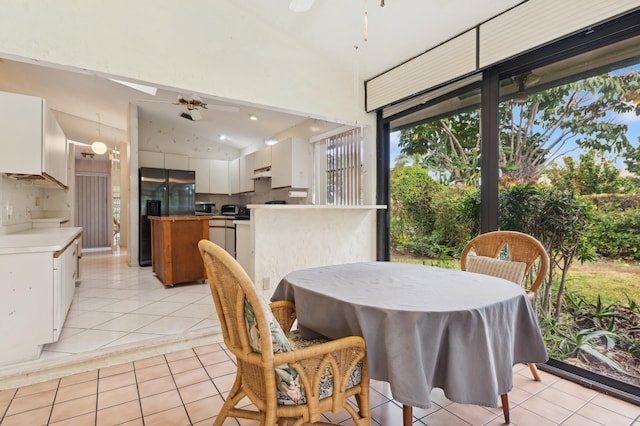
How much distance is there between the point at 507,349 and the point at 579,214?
4.88 feet

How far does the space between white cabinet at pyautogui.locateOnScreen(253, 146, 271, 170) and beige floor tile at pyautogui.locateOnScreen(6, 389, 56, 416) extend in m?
4.28

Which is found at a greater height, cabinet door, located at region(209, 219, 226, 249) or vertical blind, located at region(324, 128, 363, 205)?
vertical blind, located at region(324, 128, 363, 205)

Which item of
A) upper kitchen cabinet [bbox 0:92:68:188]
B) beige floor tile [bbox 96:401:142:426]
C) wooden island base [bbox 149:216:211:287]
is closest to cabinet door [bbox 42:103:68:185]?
upper kitchen cabinet [bbox 0:92:68:188]

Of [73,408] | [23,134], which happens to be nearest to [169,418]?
[73,408]

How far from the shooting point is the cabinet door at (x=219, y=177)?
7.14 m

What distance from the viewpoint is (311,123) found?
16.6ft

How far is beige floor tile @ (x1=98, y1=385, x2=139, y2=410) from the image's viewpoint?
1.84 meters

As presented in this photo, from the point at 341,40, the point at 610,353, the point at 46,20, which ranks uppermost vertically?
the point at 341,40

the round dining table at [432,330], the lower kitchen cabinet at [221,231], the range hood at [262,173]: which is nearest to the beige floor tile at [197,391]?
the round dining table at [432,330]

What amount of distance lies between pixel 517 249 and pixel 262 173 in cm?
457

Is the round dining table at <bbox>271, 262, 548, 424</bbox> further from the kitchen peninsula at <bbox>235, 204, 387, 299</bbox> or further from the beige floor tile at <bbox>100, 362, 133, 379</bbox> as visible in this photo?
the kitchen peninsula at <bbox>235, 204, 387, 299</bbox>

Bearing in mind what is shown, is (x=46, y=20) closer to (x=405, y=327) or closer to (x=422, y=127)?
(x=405, y=327)

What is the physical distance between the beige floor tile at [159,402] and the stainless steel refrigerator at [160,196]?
14.5ft

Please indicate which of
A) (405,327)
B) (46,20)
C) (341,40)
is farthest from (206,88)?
(405,327)
